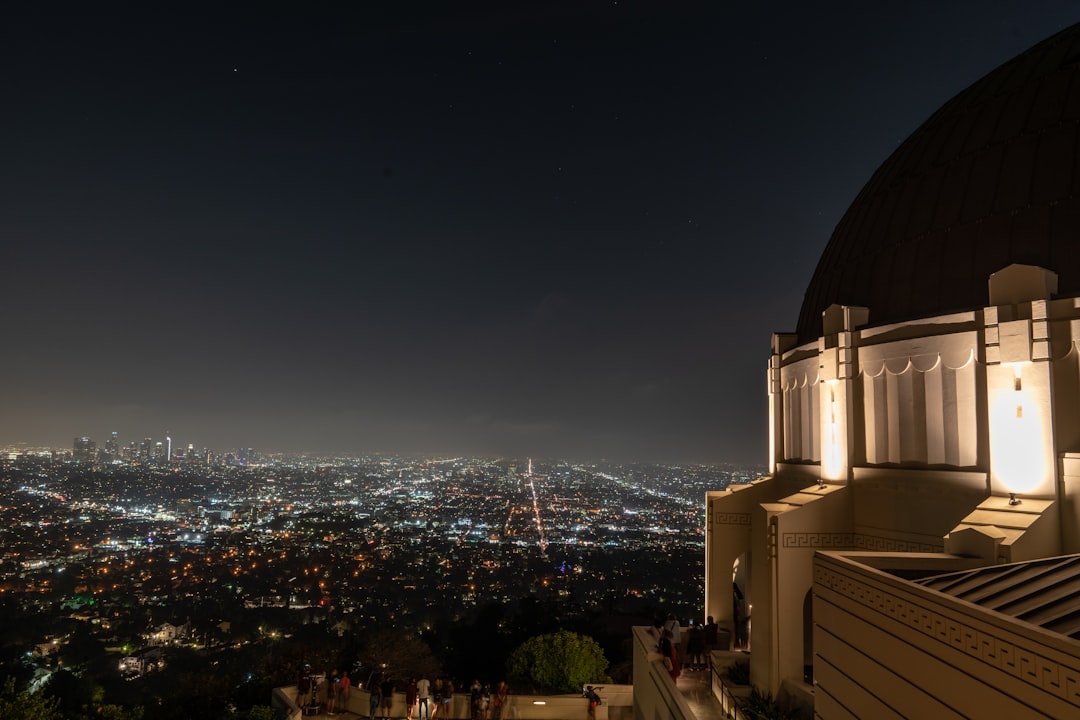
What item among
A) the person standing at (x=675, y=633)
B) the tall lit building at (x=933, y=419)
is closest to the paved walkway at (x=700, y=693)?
the person standing at (x=675, y=633)

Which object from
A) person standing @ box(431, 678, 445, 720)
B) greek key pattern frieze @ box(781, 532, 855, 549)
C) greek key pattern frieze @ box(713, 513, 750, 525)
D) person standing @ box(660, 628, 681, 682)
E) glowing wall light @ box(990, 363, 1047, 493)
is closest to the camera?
glowing wall light @ box(990, 363, 1047, 493)

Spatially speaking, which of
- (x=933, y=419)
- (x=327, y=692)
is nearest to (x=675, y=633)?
(x=933, y=419)

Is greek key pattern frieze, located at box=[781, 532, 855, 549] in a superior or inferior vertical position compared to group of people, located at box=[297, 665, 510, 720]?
superior

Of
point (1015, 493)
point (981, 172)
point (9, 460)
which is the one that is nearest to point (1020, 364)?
point (1015, 493)

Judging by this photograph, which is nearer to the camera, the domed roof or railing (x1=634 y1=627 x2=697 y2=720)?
the domed roof

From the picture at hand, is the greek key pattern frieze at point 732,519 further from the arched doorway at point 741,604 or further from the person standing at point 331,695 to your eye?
the person standing at point 331,695

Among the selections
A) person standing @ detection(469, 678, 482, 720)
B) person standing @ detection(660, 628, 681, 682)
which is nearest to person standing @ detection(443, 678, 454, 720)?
person standing @ detection(469, 678, 482, 720)

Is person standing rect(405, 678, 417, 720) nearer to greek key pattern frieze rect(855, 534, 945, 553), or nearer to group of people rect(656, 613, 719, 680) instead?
group of people rect(656, 613, 719, 680)
